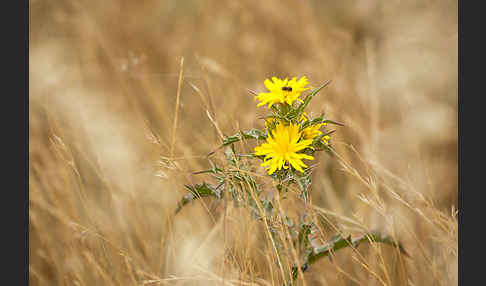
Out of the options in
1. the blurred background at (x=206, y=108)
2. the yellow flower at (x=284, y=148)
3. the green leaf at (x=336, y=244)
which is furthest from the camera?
the blurred background at (x=206, y=108)

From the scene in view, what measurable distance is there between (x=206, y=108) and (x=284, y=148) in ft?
2.35

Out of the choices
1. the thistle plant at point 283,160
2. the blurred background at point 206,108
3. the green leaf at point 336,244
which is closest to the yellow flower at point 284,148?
the thistle plant at point 283,160

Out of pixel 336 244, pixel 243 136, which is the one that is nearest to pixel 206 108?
pixel 243 136

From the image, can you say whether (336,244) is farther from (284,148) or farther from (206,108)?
(206,108)

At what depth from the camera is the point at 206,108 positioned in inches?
60.3

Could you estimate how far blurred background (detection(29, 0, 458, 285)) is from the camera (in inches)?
63.1

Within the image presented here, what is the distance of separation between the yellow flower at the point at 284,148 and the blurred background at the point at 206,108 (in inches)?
23.9

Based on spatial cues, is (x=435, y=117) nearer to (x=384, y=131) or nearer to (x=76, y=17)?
(x=384, y=131)

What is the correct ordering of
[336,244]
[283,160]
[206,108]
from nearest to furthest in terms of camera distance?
1. [283,160]
2. [336,244]
3. [206,108]

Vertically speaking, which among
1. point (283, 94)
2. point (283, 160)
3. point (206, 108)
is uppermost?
point (206, 108)

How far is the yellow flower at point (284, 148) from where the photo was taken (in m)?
0.85

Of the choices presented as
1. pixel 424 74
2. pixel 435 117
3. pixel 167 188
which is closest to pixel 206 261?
pixel 167 188

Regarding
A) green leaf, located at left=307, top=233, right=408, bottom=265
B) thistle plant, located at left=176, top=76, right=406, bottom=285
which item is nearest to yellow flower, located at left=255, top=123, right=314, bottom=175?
thistle plant, located at left=176, top=76, right=406, bottom=285

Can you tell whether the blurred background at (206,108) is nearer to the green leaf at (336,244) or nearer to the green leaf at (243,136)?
the green leaf at (336,244)
